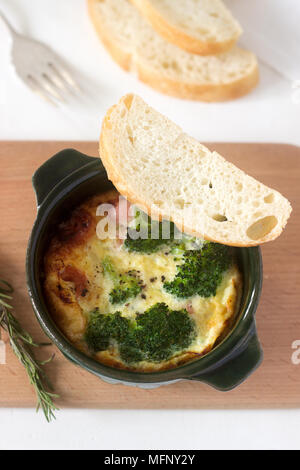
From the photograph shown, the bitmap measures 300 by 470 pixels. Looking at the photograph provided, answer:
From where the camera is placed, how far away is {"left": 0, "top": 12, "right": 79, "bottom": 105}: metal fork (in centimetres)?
235

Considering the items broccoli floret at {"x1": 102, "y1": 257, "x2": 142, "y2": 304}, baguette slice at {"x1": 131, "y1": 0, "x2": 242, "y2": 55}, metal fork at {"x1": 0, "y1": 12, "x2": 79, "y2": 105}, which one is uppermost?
baguette slice at {"x1": 131, "y1": 0, "x2": 242, "y2": 55}

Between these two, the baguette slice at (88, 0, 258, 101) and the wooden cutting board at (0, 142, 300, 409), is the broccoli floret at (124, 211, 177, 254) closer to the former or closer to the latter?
the wooden cutting board at (0, 142, 300, 409)

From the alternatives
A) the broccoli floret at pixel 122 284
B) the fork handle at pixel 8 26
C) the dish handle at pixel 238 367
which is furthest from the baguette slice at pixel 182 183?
the fork handle at pixel 8 26

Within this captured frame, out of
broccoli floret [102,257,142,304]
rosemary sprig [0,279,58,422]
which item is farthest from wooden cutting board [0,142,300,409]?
broccoli floret [102,257,142,304]

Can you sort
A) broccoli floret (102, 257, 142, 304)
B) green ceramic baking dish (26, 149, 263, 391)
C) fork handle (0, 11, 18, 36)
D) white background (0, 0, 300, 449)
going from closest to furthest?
1. green ceramic baking dish (26, 149, 263, 391)
2. broccoli floret (102, 257, 142, 304)
3. white background (0, 0, 300, 449)
4. fork handle (0, 11, 18, 36)

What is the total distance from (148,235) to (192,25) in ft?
3.42

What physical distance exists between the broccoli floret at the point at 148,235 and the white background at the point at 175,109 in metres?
0.64

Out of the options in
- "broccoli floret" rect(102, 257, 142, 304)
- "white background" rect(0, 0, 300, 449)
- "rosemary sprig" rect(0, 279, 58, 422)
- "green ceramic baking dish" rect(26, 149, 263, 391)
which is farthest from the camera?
"white background" rect(0, 0, 300, 449)

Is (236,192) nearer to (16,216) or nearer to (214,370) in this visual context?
(214,370)

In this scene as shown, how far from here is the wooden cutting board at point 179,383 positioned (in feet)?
6.46

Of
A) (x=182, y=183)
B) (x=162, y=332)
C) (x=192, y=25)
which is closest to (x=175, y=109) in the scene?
(x=192, y=25)

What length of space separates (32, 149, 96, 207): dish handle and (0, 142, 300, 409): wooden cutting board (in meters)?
0.34

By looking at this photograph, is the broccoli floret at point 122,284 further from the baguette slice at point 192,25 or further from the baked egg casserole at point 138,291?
the baguette slice at point 192,25
